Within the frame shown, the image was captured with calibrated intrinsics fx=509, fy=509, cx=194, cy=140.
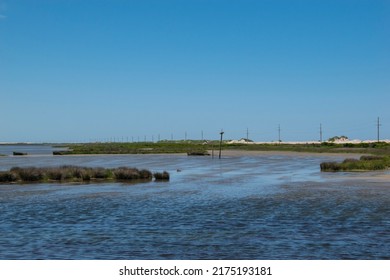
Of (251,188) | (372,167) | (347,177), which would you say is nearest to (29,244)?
(251,188)

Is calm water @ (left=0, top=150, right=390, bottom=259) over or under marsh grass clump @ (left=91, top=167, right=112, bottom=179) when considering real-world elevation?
under

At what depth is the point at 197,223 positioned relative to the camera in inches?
794

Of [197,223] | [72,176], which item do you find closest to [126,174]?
[72,176]

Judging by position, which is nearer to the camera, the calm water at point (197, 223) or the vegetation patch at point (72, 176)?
the calm water at point (197, 223)

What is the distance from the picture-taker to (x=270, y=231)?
18.3 m

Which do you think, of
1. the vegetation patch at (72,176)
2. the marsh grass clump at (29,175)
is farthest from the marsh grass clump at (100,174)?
the marsh grass clump at (29,175)

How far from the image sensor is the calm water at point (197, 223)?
602 inches

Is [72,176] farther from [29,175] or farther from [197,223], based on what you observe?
[197,223]

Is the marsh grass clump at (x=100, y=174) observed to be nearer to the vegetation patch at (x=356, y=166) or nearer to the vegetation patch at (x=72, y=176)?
the vegetation patch at (x=72, y=176)

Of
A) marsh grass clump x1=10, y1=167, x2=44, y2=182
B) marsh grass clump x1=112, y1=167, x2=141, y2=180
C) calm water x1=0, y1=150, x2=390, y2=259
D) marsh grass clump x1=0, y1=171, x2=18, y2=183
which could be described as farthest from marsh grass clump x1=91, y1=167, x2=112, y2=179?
calm water x1=0, y1=150, x2=390, y2=259

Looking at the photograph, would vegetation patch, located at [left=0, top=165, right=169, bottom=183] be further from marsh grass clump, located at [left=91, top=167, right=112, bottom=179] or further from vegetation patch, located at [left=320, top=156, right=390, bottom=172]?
vegetation patch, located at [left=320, top=156, right=390, bottom=172]

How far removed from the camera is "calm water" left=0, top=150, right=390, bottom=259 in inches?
602
